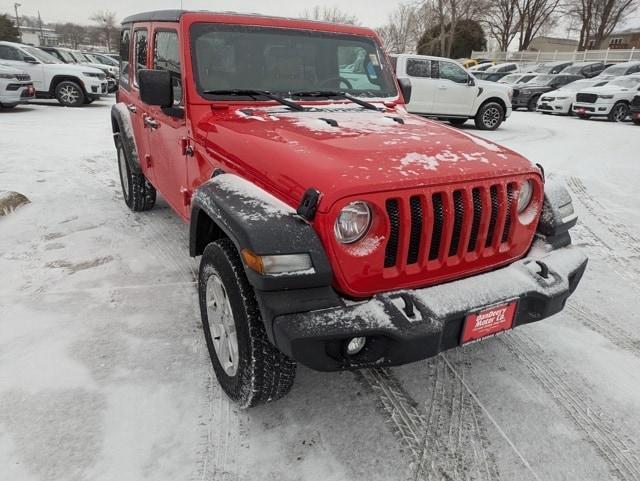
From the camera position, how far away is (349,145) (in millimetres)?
2330

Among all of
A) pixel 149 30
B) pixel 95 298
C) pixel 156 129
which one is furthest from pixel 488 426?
pixel 149 30

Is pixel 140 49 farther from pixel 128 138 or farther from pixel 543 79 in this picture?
pixel 543 79

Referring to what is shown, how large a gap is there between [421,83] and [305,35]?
8.87m

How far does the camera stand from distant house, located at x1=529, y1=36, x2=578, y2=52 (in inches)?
2633

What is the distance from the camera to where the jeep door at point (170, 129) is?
123 inches

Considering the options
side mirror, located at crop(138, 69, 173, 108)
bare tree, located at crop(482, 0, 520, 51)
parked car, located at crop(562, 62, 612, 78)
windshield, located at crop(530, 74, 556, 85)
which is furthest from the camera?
bare tree, located at crop(482, 0, 520, 51)

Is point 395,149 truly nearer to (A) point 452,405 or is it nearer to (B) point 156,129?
(A) point 452,405

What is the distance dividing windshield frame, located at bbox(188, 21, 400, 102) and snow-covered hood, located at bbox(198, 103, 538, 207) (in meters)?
0.18

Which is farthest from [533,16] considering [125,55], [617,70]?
[125,55]

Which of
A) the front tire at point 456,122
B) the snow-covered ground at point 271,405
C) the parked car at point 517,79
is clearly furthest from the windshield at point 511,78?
the snow-covered ground at point 271,405

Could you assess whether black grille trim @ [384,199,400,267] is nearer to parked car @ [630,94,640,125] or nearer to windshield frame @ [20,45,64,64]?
windshield frame @ [20,45,64,64]

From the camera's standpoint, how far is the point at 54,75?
545 inches

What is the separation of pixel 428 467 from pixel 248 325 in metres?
1.04

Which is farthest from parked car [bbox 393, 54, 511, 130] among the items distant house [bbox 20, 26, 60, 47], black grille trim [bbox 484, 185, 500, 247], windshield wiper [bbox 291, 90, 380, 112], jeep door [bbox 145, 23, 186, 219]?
distant house [bbox 20, 26, 60, 47]
